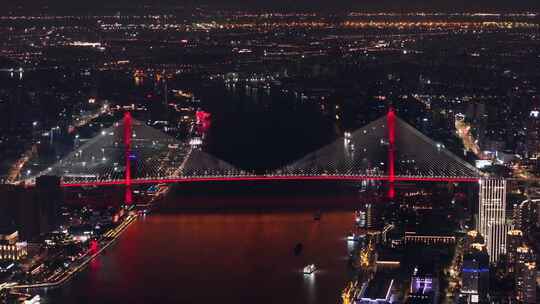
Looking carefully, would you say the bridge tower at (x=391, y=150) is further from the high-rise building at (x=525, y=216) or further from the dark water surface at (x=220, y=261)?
the high-rise building at (x=525, y=216)

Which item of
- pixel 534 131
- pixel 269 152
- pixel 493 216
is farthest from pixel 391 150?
pixel 534 131

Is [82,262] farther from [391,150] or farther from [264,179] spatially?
[391,150]

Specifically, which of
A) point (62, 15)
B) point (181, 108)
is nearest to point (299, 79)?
point (181, 108)

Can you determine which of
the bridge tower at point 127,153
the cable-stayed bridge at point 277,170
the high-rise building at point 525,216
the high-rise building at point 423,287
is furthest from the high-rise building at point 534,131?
the bridge tower at point 127,153

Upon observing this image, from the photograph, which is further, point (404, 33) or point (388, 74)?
point (388, 74)

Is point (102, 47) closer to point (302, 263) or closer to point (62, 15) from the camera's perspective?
point (62, 15)
